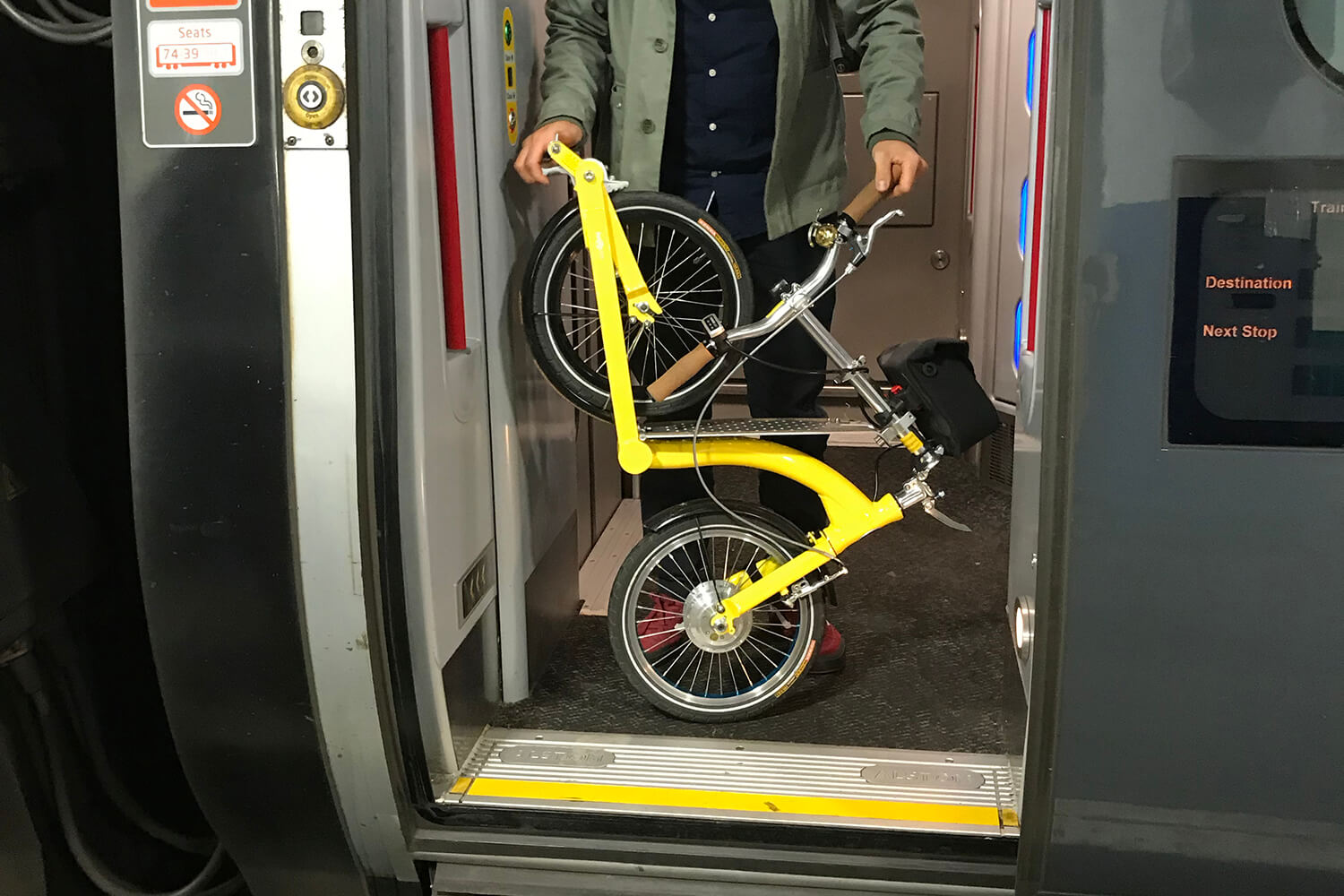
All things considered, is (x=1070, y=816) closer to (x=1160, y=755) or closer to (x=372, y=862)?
(x=1160, y=755)

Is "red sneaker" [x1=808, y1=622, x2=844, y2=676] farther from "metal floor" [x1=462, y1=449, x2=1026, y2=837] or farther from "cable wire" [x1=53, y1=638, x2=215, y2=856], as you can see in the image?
"cable wire" [x1=53, y1=638, x2=215, y2=856]

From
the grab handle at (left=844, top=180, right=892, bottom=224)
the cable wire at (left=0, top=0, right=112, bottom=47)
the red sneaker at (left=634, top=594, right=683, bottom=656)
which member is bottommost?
the red sneaker at (left=634, top=594, right=683, bottom=656)

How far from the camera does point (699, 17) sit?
212 cm

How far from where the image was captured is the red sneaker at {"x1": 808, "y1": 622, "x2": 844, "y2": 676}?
2326 mm

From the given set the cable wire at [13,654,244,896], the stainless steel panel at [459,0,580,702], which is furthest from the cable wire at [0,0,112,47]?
the cable wire at [13,654,244,896]

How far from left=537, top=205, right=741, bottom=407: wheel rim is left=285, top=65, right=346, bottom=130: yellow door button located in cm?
60

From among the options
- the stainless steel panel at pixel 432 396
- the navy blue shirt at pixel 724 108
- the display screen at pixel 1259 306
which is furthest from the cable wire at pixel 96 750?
the display screen at pixel 1259 306

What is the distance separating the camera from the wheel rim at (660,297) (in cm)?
199

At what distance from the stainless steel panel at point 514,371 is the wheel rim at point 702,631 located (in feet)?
0.78

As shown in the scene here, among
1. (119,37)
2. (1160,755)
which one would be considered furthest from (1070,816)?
(119,37)

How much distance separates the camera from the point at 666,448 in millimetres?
2025

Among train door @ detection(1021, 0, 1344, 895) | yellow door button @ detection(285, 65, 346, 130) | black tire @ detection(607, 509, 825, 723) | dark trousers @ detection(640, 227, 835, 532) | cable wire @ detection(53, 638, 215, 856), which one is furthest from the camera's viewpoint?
dark trousers @ detection(640, 227, 835, 532)

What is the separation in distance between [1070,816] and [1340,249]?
2.58 feet

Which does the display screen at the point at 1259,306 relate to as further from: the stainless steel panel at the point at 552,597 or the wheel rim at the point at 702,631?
the stainless steel panel at the point at 552,597
